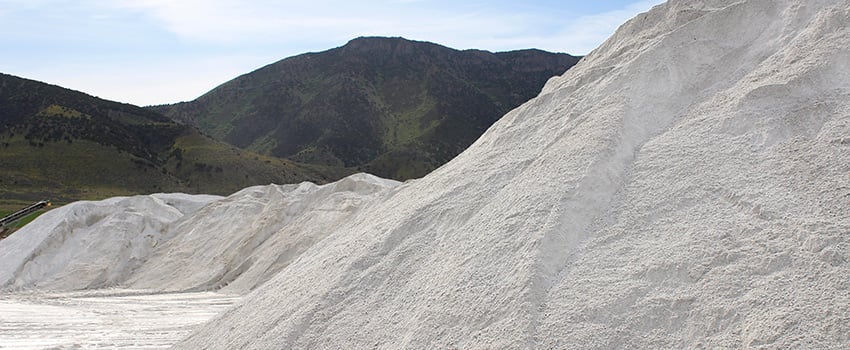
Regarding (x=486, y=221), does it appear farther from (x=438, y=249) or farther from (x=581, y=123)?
(x=581, y=123)

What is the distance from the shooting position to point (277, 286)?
22.6 feet

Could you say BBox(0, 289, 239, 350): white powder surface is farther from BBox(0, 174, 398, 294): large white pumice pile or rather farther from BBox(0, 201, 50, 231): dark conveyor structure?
BBox(0, 201, 50, 231): dark conveyor structure

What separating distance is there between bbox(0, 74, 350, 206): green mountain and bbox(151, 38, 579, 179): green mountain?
20.6 metres

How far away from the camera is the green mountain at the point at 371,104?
95.7 meters

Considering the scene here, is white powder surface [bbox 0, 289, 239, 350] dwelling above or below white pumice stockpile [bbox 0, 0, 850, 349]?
below

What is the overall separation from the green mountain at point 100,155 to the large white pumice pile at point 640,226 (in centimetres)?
4075

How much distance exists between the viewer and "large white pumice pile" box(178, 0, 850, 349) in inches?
158

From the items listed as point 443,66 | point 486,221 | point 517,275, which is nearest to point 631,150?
point 486,221

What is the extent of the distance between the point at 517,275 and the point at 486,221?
107cm

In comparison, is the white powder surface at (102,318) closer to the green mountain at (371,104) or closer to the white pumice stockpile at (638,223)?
the white pumice stockpile at (638,223)

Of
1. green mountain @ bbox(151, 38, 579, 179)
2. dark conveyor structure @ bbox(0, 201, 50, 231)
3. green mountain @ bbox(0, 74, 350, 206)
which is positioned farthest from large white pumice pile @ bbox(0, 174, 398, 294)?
green mountain @ bbox(151, 38, 579, 179)

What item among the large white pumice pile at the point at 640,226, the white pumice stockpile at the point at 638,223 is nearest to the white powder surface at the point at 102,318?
the large white pumice pile at the point at 640,226

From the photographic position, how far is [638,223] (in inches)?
194

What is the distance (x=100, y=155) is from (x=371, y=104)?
62.1 m
